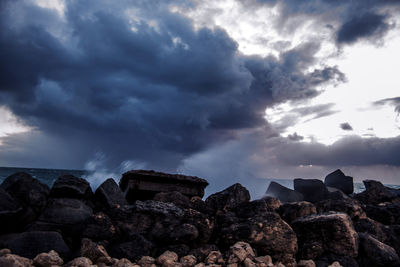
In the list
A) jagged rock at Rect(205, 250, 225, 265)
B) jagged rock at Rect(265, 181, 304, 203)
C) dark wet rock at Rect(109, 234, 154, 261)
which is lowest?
jagged rock at Rect(205, 250, 225, 265)

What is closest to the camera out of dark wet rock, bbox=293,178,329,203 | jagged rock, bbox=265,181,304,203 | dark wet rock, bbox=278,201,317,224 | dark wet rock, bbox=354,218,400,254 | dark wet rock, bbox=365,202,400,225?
dark wet rock, bbox=354,218,400,254

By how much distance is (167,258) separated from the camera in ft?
11.9

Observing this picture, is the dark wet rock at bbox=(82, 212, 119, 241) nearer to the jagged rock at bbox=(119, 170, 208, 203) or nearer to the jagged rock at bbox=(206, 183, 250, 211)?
the jagged rock at bbox=(119, 170, 208, 203)

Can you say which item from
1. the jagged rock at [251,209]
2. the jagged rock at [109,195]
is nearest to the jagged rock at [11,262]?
the jagged rock at [109,195]

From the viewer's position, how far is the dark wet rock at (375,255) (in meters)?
4.20

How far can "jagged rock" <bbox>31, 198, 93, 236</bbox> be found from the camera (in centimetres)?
437

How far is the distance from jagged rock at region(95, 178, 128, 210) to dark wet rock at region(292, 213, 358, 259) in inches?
129

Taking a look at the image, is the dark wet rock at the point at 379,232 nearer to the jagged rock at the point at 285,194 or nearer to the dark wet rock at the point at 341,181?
the jagged rock at the point at 285,194

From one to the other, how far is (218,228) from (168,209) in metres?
→ 0.87

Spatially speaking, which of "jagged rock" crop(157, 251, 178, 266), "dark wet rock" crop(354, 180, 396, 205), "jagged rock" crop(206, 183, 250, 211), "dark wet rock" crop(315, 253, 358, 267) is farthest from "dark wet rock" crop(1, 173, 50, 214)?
"dark wet rock" crop(354, 180, 396, 205)

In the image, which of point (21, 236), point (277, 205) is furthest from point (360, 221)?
point (21, 236)

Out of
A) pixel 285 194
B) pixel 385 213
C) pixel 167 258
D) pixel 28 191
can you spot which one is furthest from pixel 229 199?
pixel 285 194

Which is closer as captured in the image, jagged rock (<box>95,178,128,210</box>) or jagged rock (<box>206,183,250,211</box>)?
jagged rock (<box>95,178,128,210</box>)

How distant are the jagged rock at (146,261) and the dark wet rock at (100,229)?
0.77 m
